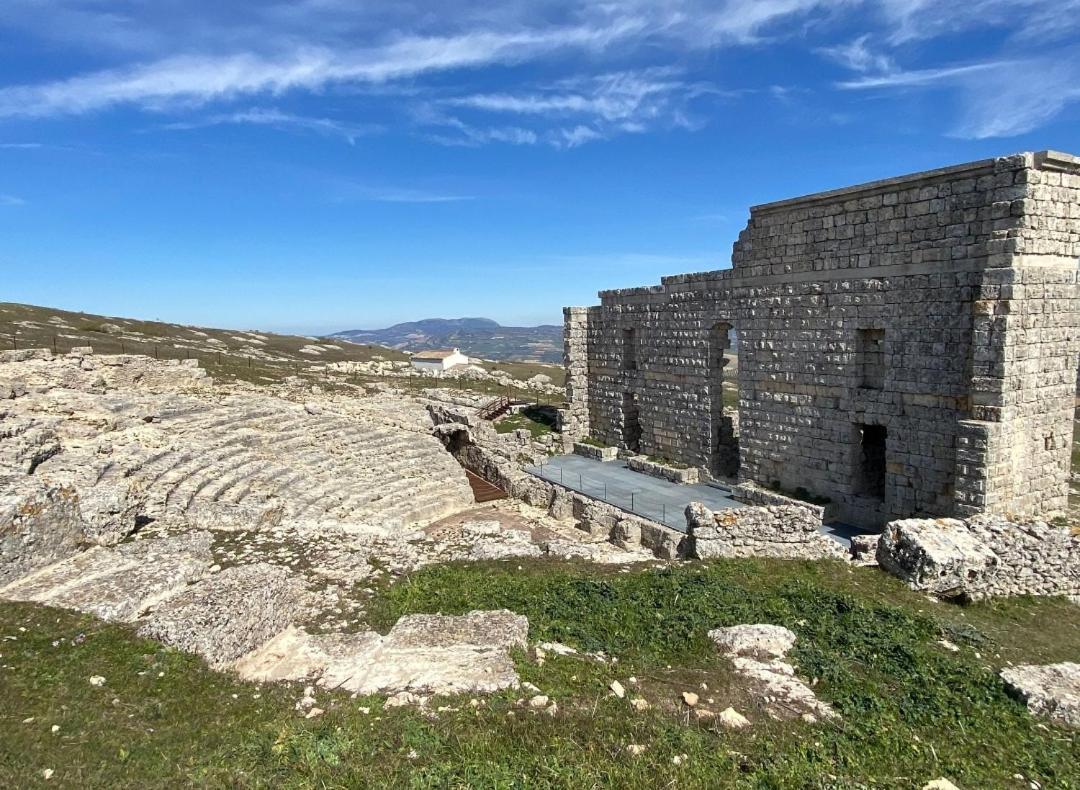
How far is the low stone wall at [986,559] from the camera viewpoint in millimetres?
10297

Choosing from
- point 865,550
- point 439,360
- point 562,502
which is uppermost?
point 439,360

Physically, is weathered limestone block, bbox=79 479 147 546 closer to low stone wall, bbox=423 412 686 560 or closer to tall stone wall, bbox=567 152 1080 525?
low stone wall, bbox=423 412 686 560

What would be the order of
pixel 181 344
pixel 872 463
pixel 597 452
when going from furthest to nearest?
pixel 181 344 → pixel 597 452 → pixel 872 463

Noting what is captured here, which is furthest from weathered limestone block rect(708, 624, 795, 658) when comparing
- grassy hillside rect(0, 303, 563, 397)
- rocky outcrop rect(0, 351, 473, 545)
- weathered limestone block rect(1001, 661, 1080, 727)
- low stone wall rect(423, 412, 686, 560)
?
grassy hillside rect(0, 303, 563, 397)

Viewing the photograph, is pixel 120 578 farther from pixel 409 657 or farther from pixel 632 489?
pixel 632 489

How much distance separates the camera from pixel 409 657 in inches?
301

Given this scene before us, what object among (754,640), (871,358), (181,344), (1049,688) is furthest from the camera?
(181,344)

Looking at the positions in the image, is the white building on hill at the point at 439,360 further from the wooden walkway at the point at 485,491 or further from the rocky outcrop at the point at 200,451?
the wooden walkway at the point at 485,491

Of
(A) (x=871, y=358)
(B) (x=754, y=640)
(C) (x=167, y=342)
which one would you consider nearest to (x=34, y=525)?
(B) (x=754, y=640)

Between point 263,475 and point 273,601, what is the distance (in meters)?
8.12

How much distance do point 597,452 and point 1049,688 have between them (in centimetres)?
1793

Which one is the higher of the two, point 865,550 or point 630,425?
point 630,425

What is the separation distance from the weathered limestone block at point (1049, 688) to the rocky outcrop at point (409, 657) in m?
5.64

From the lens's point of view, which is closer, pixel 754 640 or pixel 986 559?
pixel 754 640
